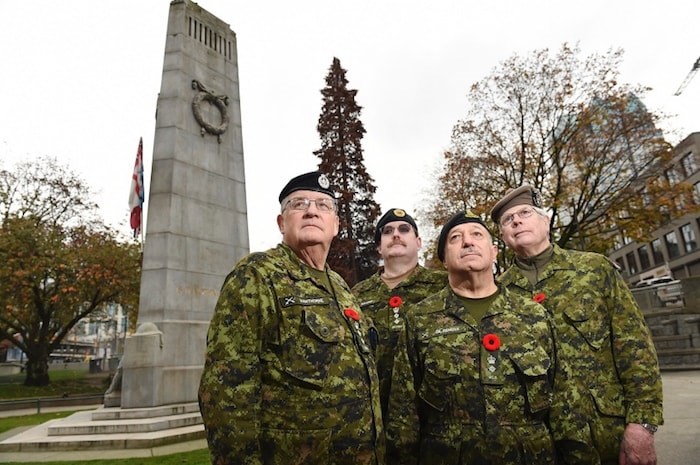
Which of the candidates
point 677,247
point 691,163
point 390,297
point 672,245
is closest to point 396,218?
point 390,297

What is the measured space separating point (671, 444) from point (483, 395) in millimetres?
4366

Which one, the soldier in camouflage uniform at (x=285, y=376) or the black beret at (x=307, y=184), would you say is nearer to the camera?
the soldier in camouflage uniform at (x=285, y=376)

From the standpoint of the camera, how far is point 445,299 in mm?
2887

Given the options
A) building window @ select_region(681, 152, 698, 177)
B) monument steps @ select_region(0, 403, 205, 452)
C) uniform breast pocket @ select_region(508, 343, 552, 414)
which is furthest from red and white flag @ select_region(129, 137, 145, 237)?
building window @ select_region(681, 152, 698, 177)

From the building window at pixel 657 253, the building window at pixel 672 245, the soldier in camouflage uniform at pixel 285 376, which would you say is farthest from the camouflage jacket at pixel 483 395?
the building window at pixel 657 253

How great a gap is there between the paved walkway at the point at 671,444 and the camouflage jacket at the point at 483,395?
337 centimetres

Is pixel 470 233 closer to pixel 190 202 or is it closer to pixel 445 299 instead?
pixel 445 299

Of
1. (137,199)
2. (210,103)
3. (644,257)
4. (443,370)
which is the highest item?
(210,103)

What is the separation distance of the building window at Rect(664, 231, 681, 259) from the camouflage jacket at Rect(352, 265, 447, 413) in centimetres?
4971

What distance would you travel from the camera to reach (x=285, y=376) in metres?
2.32

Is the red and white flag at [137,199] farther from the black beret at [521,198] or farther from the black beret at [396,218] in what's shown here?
the black beret at [521,198]

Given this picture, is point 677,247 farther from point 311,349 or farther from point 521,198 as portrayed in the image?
point 311,349

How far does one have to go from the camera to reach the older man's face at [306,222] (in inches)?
112

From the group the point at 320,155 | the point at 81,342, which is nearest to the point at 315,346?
the point at 320,155
